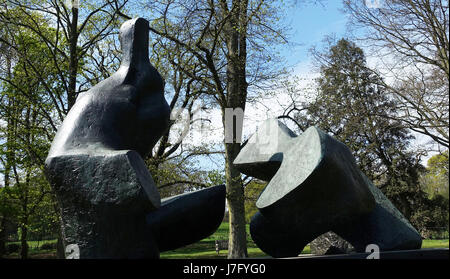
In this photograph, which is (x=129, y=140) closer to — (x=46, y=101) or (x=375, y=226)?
(x=375, y=226)

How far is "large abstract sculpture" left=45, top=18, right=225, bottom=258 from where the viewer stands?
399 centimetres

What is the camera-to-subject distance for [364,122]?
1716 cm

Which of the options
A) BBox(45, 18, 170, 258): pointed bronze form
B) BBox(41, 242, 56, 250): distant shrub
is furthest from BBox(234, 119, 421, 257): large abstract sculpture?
BBox(41, 242, 56, 250): distant shrub

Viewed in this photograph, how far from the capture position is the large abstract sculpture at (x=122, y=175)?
399 centimetres

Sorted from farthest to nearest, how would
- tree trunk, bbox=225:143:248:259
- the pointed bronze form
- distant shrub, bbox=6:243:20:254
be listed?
distant shrub, bbox=6:243:20:254 < tree trunk, bbox=225:143:248:259 < the pointed bronze form

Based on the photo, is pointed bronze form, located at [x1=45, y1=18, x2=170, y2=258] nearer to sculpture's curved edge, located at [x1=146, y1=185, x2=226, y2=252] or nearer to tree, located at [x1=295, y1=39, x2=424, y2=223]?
sculpture's curved edge, located at [x1=146, y1=185, x2=226, y2=252]

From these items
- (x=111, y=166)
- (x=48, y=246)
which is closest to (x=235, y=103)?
(x=111, y=166)

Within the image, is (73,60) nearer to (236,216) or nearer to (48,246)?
(236,216)

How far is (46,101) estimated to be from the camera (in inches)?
589

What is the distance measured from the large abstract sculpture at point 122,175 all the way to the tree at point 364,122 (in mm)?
10711

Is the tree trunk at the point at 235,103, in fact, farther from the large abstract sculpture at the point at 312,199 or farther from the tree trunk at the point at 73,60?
the large abstract sculpture at the point at 312,199

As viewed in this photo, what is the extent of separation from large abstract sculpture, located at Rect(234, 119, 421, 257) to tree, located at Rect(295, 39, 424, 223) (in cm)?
954

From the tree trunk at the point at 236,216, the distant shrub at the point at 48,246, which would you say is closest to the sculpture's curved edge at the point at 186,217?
the tree trunk at the point at 236,216

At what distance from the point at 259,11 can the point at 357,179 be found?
9126 mm
